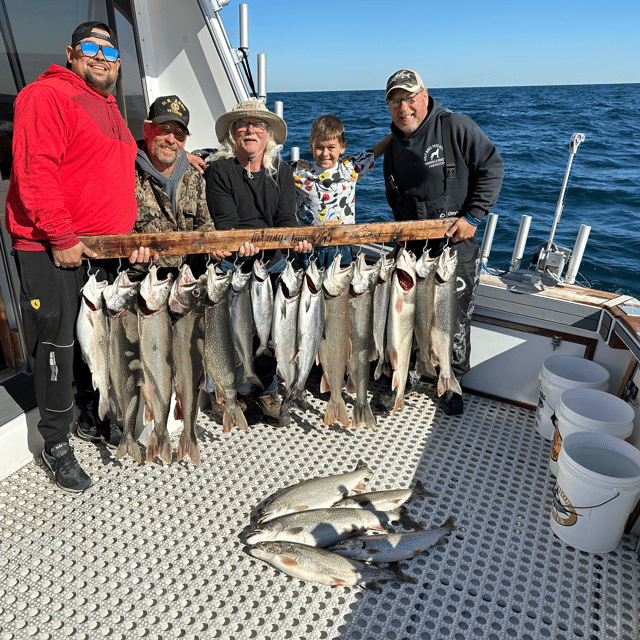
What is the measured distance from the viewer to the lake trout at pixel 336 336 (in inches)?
134

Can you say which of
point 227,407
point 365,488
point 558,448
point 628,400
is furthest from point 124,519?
point 628,400

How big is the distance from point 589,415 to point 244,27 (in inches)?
193

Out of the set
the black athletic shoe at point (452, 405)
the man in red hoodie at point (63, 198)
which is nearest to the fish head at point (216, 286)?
the man in red hoodie at point (63, 198)

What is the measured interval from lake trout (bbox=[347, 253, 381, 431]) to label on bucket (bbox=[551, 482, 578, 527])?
1317 millimetres

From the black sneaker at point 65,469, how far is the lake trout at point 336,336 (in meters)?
1.74

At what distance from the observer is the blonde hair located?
3.79 metres

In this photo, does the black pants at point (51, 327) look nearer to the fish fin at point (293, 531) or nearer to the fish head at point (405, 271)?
the fish fin at point (293, 531)

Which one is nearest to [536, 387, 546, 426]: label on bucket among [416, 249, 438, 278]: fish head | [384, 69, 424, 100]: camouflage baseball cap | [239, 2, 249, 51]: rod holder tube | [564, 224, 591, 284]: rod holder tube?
[564, 224, 591, 284]: rod holder tube

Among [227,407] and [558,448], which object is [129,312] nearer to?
[227,407]

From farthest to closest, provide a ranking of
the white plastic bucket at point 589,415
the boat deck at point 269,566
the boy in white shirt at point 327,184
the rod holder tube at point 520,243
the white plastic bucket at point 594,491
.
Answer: the rod holder tube at point 520,243 < the boy in white shirt at point 327,184 < the white plastic bucket at point 589,415 < the white plastic bucket at point 594,491 < the boat deck at point 269,566

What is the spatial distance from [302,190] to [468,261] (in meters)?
1.50

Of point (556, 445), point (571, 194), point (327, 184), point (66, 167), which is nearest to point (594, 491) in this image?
point (556, 445)

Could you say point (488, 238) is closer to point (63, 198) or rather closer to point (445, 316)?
point (445, 316)

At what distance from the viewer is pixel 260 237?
3373mm
